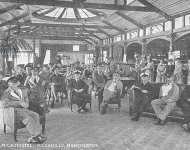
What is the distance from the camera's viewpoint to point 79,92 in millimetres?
6871

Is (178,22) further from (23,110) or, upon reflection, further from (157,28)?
(23,110)

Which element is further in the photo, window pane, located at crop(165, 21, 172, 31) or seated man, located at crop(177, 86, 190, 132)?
window pane, located at crop(165, 21, 172, 31)

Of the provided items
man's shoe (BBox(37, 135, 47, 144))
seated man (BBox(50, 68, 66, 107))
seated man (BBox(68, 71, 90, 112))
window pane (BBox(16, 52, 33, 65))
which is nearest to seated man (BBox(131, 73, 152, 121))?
seated man (BBox(68, 71, 90, 112))

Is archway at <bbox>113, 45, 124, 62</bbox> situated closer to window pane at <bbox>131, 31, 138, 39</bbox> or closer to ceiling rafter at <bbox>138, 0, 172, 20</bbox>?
window pane at <bbox>131, 31, 138, 39</bbox>

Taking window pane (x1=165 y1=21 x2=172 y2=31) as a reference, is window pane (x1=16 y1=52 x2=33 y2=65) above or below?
below

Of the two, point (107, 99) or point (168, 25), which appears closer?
point (107, 99)

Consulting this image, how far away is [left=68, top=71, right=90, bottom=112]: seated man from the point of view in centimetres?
677

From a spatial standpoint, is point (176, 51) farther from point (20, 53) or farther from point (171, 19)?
point (20, 53)

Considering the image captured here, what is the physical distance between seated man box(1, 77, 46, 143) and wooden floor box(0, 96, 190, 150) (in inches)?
9.7

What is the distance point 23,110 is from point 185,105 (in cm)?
351

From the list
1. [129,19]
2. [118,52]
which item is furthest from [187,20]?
[118,52]

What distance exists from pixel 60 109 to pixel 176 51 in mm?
6635

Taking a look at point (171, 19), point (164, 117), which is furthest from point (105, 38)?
point (164, 117)

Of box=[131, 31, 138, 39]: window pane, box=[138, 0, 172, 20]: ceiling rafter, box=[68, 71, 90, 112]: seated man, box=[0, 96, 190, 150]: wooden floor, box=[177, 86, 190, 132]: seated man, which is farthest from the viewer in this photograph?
box=[131, 31, 138, 39]: window pane
